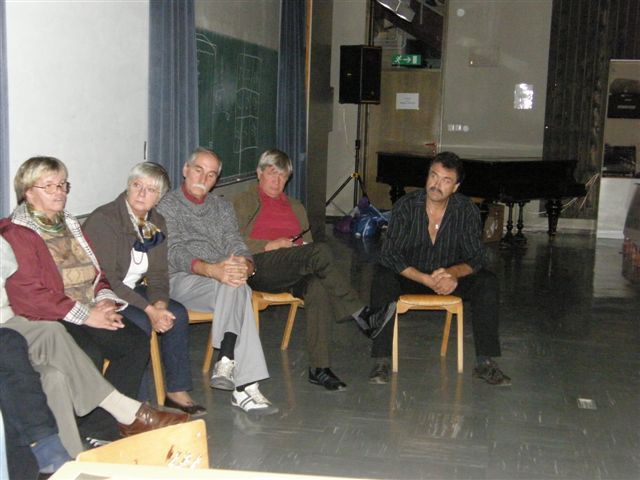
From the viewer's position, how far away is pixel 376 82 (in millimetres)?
9641

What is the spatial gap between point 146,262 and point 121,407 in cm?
80

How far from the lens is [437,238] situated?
4.29m

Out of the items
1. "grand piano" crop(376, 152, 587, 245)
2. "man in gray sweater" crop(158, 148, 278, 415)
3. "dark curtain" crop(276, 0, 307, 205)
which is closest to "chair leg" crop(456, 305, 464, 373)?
"man in gray sweater" crop(158, 148, 278, 415)

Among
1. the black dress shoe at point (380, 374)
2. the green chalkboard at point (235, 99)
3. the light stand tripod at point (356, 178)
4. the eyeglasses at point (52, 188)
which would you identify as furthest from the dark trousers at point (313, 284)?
the light stand tripod at point (356, 178)

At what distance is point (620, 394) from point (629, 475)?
3.17ft

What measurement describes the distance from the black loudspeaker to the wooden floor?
439cm

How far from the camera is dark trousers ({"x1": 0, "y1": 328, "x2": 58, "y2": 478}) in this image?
2688 millimetres

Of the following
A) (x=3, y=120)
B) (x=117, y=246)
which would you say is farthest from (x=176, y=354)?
(x=3, y=120)

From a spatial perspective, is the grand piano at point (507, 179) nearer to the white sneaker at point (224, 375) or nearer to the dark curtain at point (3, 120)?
the white sneaker at point (224, 375)

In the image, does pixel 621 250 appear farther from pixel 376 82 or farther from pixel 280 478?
pixel 280 478

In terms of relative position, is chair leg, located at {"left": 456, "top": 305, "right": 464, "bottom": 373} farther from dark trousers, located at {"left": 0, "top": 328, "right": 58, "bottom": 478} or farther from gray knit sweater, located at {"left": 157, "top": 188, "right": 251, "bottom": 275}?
dark trousers, located at {"left": 0, "top": 328, "right": 58, "bottom": 478}

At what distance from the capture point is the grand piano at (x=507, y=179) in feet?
27.2

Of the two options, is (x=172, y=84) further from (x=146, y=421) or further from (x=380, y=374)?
(x=146, y=421)

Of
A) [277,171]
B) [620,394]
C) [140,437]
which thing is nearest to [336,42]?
[277,171]
